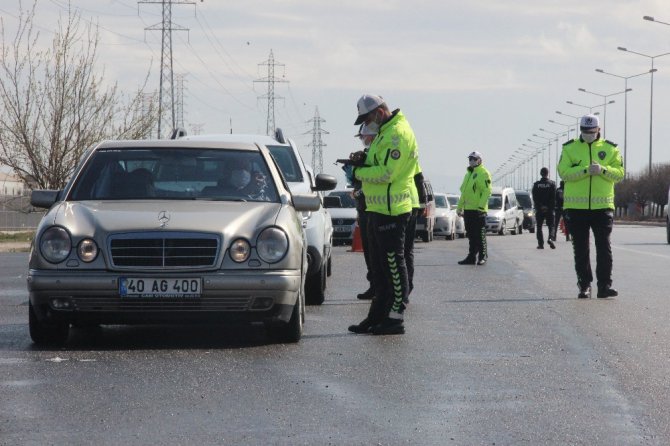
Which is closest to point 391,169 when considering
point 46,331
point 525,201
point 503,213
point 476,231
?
point 46,331

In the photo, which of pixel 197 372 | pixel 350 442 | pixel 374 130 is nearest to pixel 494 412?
pixel 350 442

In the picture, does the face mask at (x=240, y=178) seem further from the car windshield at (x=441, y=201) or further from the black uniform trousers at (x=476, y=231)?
the car windshield at (x=441, y=201)

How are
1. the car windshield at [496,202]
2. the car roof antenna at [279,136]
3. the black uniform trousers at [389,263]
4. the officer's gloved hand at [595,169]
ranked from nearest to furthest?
the black uniform trousers at [389,263]
the officer's gloved hand at [595,169]
the car roof antenna at [279,136]
the car windshield at [496,202]

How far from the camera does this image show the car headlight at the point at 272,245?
9797 mm

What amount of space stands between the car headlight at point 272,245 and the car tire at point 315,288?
3.90m

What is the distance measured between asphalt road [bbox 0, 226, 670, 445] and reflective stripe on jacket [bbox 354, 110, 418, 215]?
3.38 feet

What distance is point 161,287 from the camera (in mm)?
9648

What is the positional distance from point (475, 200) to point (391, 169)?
11.8m

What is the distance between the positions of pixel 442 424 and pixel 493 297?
27.6ft

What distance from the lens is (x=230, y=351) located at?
381 inches

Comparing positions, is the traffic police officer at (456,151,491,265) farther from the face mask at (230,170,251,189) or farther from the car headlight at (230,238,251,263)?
the car headlight at (230,238,251,263)

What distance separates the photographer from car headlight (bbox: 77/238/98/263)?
381 inches

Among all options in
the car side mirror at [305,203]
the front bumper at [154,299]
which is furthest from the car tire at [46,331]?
the car side mirror at [305,203]

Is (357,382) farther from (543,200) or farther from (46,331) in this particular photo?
(543,200)
